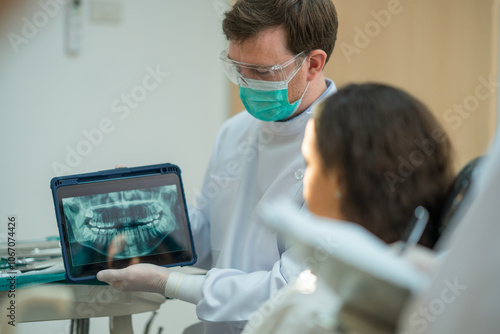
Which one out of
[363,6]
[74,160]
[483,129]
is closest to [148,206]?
[74,160]

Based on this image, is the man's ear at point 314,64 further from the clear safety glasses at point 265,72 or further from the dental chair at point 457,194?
the dental chair at point 457,194

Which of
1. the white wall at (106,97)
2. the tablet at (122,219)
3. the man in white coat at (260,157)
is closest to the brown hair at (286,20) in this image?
the man in white coat at (260,157)

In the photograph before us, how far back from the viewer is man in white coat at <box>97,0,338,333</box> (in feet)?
4.18

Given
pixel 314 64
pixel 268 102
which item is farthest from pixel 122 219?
pixel 314 64

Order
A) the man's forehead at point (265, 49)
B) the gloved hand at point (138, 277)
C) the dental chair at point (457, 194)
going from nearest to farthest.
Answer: the dental chair at point (457, 194) < the gloved hand at point (138, 277) < the man's forehead at point (265, 49)

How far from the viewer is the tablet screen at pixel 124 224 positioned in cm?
126

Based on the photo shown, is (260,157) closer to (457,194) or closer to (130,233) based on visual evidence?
(130,233)

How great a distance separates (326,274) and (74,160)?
1831 mm

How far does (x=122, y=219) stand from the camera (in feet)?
4.30

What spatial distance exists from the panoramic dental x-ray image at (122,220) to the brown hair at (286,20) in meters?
0.43

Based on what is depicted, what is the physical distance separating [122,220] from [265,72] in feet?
1.65

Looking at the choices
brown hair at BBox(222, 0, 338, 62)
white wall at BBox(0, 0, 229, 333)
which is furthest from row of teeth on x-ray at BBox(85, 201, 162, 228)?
white wall at BBox(0, 0, 229, 333)

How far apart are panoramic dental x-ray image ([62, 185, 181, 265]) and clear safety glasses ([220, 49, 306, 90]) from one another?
330mm

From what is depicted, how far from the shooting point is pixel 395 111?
824 mm
